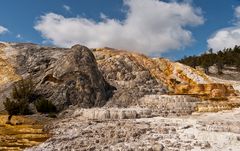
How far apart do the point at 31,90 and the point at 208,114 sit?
1969 cm

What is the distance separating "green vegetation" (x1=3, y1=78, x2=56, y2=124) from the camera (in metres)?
42.0

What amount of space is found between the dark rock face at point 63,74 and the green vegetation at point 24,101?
1.14m

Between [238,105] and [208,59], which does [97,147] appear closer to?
[238,105]

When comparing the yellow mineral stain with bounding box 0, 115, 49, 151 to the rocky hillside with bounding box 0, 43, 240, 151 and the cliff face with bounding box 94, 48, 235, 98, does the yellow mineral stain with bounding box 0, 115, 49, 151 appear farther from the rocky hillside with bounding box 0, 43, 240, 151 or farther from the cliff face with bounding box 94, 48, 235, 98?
the cliff face with bounding box 94, 48, 235, 98

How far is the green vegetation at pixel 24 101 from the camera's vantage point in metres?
42.0

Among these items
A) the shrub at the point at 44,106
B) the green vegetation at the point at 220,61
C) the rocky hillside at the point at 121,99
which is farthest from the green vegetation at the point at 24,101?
the green vegetation at the point at 220,61

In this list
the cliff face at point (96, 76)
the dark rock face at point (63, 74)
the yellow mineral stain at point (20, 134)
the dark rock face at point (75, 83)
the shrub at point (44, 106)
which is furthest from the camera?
the cliff face at point (96, 76)

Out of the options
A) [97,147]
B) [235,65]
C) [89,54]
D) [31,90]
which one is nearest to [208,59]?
[235,65]

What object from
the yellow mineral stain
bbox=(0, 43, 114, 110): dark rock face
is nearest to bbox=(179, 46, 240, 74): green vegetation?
bbox=(0, 43, 114, 110): dark rock face

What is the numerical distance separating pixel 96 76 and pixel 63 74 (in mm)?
4127

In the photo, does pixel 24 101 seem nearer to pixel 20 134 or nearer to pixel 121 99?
pixel 121 99

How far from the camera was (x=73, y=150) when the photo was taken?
84.4 ft

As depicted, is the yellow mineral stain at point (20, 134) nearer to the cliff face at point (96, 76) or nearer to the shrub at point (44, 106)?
the shrub at point (44, 106)

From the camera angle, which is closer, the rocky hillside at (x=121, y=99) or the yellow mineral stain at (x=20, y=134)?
the rocky hillside at (x=121, y=99)
